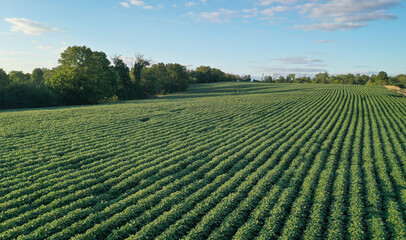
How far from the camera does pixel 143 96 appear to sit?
68.9m

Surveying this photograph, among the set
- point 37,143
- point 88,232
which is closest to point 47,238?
point 88,232

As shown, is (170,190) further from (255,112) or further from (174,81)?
(174,81)

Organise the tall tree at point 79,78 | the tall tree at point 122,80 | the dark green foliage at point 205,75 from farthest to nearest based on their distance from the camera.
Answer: the dark green foliage at point 205,75 → the tall tree at point 122,80 → the tall tree at point 79,78

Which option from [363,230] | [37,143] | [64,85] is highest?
[64,85]

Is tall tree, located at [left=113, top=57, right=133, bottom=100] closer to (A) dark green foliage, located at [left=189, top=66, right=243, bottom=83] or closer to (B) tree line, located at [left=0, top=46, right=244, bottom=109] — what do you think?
(B) tree line, located at [left=0, top=46, right=244, bottom=109]

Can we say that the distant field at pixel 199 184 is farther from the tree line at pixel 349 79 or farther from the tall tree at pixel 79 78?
the tree line at pixel 349 79

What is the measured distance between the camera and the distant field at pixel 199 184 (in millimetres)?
8047

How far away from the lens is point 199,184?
11.3m

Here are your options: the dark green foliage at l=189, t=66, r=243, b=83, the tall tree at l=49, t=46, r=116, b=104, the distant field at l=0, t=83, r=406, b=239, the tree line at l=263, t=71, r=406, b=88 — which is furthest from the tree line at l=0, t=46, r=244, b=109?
the tree line at l=263, t=71, r=406, b=88

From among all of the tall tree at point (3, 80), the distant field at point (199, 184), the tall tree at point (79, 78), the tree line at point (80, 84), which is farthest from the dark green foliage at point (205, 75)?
the distant field at point (199, 184)

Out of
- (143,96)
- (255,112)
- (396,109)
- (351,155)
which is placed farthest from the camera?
(143,96)

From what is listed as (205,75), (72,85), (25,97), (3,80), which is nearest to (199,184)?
(72,85)

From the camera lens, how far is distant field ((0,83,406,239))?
8.05m

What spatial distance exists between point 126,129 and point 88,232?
595 inches
